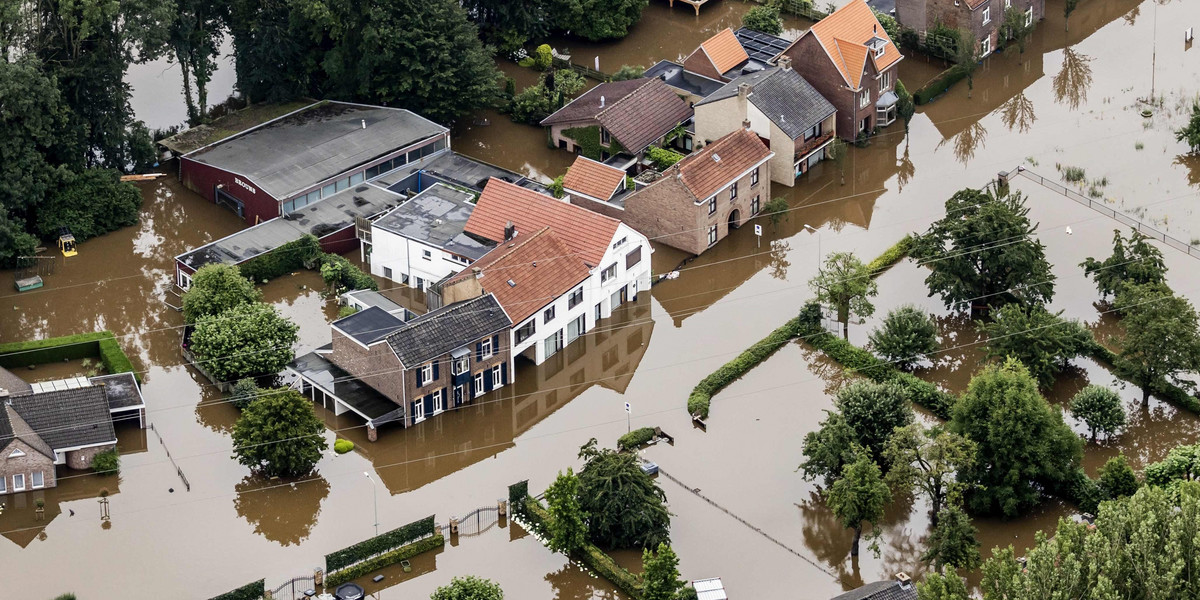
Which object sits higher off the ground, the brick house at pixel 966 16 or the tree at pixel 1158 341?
the brick house at pixel 966 16

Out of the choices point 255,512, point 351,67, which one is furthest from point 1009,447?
point 351,67

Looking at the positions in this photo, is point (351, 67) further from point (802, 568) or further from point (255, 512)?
point (802, 568)

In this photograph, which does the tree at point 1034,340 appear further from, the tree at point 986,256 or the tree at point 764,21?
the tree at point 764,21

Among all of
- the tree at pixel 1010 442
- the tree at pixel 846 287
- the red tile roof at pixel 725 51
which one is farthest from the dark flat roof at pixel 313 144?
the tree at pixel 1010 442

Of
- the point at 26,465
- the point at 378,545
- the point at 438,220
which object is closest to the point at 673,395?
the point at 438,220

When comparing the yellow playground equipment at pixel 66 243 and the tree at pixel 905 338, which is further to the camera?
the yellow playground equipment at pixel 66 243

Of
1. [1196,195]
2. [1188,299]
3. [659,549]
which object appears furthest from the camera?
[1196,195]
